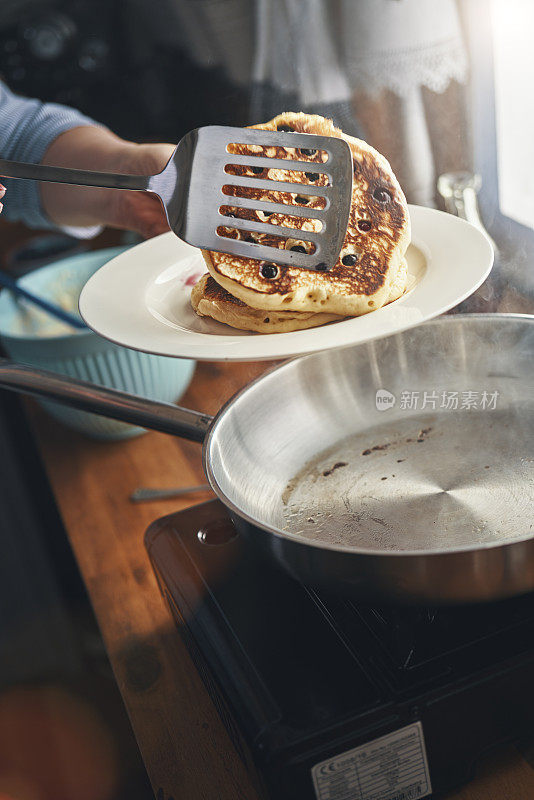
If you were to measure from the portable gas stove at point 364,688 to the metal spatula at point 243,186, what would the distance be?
0.23 m

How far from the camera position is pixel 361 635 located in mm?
442

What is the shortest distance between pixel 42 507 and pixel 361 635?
80 cm

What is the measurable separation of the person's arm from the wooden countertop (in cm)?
21

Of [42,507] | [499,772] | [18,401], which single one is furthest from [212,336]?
[42,507]

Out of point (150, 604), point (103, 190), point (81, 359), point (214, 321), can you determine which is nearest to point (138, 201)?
point (103, 190)

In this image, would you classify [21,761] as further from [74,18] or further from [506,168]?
[74,18]

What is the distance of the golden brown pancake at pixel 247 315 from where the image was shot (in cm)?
51

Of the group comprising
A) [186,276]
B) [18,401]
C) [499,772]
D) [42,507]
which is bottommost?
[42,507]

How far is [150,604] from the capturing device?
66 centimetres

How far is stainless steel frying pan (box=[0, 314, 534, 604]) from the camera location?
1.69ft

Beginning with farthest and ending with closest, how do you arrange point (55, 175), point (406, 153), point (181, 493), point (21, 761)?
point (21, 761) → point (181, 493) → point (406, 153) → point (55, 175)

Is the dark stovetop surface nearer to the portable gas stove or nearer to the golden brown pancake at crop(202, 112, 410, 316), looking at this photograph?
the portable gas stove

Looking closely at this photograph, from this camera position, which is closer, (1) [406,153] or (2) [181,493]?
(1) [406,153]

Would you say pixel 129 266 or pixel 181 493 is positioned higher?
pixel 129 266
